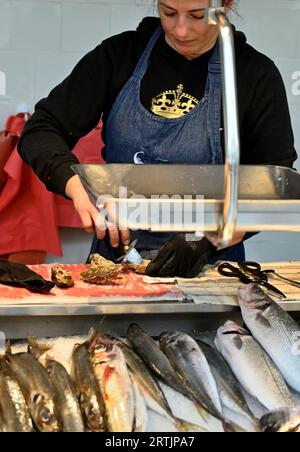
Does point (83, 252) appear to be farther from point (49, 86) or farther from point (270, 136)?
point (270, 136)

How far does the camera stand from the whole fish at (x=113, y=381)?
5.54 ft

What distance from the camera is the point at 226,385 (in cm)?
193

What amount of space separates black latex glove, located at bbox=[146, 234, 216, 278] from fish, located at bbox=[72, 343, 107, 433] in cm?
59

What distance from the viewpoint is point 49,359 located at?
1.94 metres

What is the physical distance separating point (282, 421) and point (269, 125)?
54.7 inches

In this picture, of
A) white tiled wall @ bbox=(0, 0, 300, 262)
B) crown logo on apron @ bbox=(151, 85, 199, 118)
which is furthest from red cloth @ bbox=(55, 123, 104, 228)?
crown logo on apron @ bbox=(151, 85, 199, 118)

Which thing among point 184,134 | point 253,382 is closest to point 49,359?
point 253,382

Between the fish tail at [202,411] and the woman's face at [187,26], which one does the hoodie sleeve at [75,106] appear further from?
the fish tail at [202,411]

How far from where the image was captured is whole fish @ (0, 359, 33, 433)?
5.37 feet

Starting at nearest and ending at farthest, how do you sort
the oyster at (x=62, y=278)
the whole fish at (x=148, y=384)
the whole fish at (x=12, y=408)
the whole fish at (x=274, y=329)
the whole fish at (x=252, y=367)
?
the whole fish at (x=12, y=408) → the whole fish at (x=148, y=384) → the whole fish at (x=252, y=367) → the whole fish at (x=274, y=329) → the oyster at (x=62, y=278)

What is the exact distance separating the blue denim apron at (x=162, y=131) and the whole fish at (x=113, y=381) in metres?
0.89

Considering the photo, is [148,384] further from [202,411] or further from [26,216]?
[26,216]

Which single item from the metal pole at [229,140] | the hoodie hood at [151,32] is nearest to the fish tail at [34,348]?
the metal pole at [229,140]

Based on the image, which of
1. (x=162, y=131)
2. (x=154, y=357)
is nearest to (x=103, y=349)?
(x=154, y=357)
